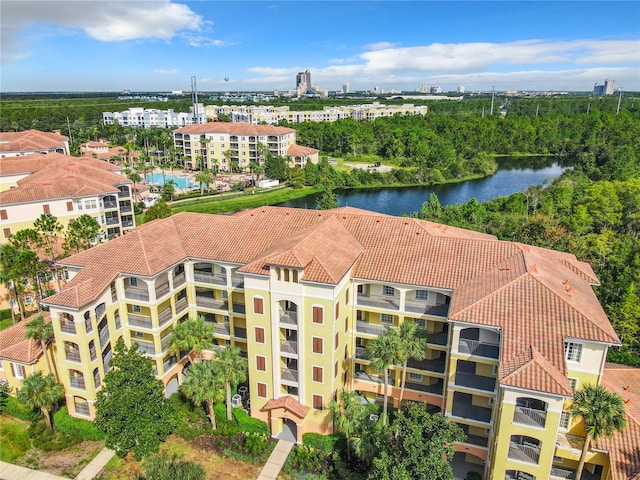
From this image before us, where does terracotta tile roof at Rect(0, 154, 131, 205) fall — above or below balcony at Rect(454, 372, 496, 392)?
above

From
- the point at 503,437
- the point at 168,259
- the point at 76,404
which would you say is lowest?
the point at 76,404

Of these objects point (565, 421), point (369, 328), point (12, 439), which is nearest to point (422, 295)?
point (369, 328)

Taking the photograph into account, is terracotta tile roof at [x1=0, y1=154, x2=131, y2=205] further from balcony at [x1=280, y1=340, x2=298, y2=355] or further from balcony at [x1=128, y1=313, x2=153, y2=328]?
balcony at [x1=280, y1=340, x2=298, y2=355]

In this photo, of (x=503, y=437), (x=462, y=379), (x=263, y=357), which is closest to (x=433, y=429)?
(x=503, y=437)

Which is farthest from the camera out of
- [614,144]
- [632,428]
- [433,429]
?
[614,144]

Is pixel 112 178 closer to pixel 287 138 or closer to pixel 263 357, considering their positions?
pixel 263 357

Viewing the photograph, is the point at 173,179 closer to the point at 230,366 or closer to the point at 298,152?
the point at 298,152

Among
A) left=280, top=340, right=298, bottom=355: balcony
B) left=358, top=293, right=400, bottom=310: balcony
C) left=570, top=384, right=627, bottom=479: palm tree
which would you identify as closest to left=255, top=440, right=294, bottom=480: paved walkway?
left=280, top=340, right=298, bottom=355: balcony
